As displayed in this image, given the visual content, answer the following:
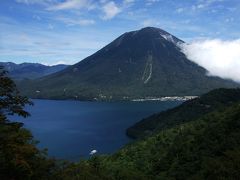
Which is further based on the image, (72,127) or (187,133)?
(72,127)

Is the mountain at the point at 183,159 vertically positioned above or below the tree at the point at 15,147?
below

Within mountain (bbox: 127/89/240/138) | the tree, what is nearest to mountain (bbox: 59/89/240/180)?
the tree

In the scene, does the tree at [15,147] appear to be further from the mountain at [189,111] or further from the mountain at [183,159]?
the mountain at [189,111]

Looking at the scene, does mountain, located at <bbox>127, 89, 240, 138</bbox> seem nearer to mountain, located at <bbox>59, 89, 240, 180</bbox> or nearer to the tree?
mountain, located at <bbox>59, 89, 240, 180</bbox>

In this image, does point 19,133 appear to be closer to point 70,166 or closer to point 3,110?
point 3,110

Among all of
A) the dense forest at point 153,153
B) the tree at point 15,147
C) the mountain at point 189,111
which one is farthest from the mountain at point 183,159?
the mountain at point 189,111

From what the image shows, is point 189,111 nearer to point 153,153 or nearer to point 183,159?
point 153,153

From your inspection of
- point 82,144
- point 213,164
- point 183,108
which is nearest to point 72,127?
point 82,144

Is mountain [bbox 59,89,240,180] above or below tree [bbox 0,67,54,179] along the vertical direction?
below
